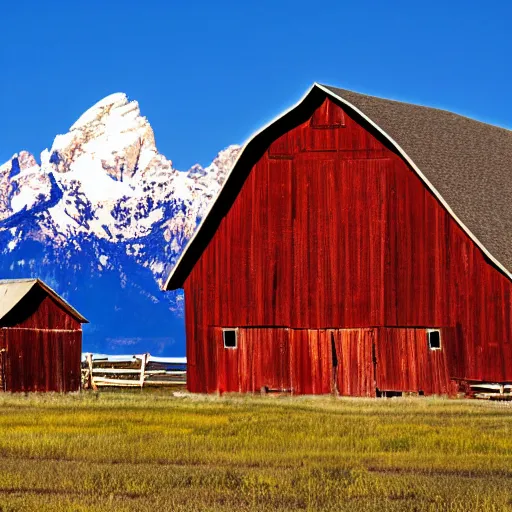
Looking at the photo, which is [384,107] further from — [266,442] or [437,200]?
[266,442]

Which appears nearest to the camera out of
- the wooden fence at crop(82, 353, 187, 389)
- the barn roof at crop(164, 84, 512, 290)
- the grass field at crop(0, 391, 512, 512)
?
the grass field at crop(0, 391, 512, 512)

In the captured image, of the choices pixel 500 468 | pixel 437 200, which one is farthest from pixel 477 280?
pixel 500 468

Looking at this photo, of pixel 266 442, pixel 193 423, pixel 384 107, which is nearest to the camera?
pixel 266 442

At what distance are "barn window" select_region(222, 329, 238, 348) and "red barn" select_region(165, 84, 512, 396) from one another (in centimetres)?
5

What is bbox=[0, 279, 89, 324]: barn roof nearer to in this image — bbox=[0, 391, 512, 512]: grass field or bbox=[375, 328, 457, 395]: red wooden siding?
bbox=[375, 328, 457, 395]: red wooden siding

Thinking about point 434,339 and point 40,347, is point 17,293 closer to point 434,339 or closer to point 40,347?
point 40,347

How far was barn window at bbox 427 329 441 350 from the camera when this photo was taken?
38947 mm

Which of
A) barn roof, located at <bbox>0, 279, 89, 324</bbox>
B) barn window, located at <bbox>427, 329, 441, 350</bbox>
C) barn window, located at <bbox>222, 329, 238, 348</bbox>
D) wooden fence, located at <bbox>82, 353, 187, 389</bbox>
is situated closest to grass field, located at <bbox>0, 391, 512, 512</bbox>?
barn window, located at <bbox>427, 329, 441, 350</bbox>

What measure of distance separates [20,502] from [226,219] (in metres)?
27.7

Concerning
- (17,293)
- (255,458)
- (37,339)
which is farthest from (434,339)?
(255,458)

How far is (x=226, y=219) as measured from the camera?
140 feet

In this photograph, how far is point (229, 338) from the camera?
43.0m

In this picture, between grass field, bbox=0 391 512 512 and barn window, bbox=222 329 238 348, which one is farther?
barn window, bbox=222 329 238 348

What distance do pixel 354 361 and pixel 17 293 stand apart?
13275 mm
